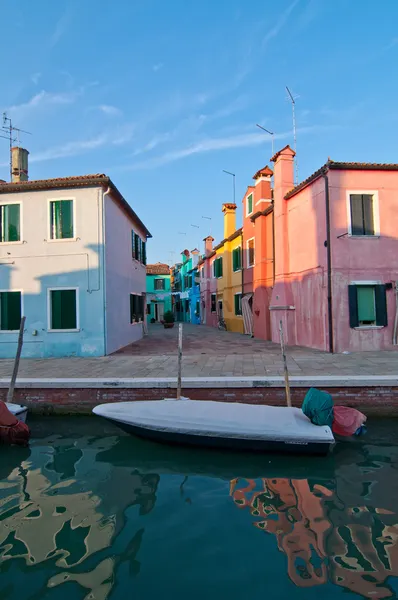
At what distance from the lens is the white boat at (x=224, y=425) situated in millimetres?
5602

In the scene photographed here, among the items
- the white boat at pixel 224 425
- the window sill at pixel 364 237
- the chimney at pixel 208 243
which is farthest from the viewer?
the chimney at pixel 208 243

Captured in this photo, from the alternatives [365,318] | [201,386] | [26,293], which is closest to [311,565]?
[201,386]

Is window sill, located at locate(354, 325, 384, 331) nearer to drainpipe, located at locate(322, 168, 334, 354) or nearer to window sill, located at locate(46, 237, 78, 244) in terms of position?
drainpipe, located at locate(322, 168, 334, 354)

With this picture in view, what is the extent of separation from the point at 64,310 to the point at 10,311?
1.89 metres

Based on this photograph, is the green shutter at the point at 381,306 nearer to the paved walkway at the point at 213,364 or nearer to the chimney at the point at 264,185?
the paved walkway at the point at 213,364

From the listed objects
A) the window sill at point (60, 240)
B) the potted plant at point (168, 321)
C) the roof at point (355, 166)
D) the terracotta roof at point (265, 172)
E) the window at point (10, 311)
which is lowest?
the potted plant at point (168, 321)

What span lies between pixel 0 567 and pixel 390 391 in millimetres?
6910

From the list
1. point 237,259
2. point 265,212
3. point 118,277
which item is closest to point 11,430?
point 118,277

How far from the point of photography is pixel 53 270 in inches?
490

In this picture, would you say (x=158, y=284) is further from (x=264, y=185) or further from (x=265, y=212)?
(x=265, y=212)

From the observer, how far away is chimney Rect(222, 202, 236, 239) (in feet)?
81.6

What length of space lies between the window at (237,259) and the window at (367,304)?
965cm

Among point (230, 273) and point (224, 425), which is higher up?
point (230, 273)

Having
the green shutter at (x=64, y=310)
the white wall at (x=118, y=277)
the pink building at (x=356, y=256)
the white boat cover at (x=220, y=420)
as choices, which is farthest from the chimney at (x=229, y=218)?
the white boat cover at (x=220, y=420)
